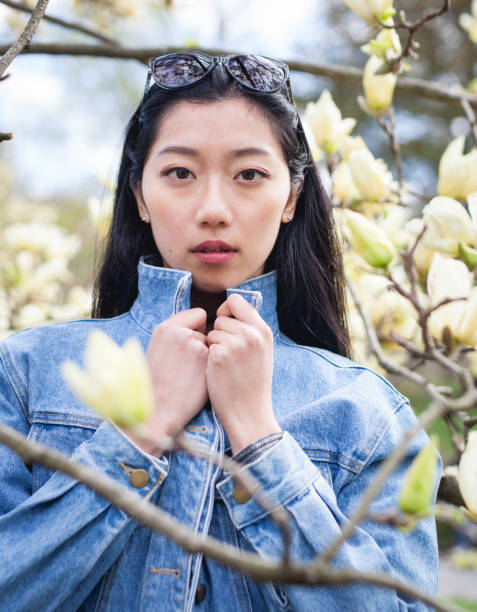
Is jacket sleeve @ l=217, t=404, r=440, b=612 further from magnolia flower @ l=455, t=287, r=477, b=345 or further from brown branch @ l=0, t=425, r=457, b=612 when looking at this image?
brown branch @ l=0, t=425, r=457, b=612

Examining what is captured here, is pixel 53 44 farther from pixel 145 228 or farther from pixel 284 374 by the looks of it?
pixel 284 374

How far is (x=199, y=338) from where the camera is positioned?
3.45 ft

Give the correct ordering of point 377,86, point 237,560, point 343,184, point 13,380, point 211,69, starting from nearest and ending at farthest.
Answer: point 237,560, point 13,380, point 211,69, point 377,86, point 343,184

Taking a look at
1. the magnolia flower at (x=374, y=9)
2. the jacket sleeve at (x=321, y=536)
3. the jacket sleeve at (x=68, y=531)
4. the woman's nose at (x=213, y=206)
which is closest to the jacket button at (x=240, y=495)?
the jacket sleeve at (x=321, y=536)

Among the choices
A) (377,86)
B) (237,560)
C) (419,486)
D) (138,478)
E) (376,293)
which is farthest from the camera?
(376,293)

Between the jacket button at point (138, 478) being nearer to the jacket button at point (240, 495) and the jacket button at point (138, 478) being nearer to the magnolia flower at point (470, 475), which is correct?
the jacket button at point (240, 495)

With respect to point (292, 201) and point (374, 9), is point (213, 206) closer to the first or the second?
point (292, 201)

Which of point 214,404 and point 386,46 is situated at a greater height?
point 386,46

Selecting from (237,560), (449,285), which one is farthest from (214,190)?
(237,560)

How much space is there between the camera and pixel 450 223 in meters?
0.98

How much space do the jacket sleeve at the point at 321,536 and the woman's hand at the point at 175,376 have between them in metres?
0.12

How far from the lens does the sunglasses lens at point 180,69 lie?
46.6 inches

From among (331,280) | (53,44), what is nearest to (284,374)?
(331,280)

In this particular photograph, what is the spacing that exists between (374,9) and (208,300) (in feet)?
2.23
